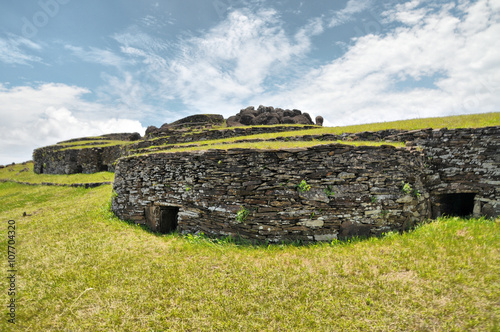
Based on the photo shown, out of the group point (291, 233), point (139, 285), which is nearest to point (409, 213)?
point (291, 233)

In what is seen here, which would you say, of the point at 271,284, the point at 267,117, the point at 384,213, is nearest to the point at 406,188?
the point at 384,213

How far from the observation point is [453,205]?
376 inches

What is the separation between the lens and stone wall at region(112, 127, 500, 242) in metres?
7.04

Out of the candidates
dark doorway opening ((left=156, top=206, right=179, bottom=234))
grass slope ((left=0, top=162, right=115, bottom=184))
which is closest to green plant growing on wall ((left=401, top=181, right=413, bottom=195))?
dark doorway opening ((left=156, top=206, right=179, bottom=234))

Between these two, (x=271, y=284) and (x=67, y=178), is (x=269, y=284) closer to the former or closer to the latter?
(x=271, y=284)

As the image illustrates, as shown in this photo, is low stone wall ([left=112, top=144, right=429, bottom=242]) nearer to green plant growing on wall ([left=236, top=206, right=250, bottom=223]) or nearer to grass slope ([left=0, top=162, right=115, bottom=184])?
green plant growing on wall ([left=236, top=206, right=250, bottom=223])

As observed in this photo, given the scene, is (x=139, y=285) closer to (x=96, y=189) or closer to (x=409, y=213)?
(x=409, y=213)

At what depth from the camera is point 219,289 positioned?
5.36 metres

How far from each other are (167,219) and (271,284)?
19.8 ft

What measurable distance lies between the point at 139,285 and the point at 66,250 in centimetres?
404

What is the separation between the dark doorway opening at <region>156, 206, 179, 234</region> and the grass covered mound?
160cm

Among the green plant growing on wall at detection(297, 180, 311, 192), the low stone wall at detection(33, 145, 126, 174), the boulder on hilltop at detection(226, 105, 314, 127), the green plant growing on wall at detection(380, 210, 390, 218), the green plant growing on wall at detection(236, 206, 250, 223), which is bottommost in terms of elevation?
the green plant growing on wall at detection(380, 210, 390, 218)

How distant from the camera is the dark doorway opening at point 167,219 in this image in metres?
9.52

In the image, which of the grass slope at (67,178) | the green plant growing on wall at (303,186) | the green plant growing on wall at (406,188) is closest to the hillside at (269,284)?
the green plant growing on wall at (406,188)
